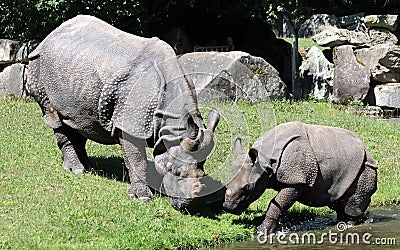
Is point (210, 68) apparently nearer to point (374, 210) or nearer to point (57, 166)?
point (57, 166)

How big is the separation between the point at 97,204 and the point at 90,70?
7.47 ft

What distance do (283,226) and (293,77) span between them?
13.6m

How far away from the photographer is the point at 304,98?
75.9ft

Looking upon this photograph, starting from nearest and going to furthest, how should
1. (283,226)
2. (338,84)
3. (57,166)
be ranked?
(283,226), (57,166), (338,84)

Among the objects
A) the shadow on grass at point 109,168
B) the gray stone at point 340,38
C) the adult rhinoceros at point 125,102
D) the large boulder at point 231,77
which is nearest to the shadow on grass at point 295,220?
the adult rhinoceros at point 125,102

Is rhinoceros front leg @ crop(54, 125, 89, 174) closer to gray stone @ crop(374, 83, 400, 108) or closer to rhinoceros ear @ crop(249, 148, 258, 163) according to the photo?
rhinoceros ear @ crop(249, 148, 258, 163)

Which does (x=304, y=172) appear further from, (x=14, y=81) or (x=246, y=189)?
(x=14, y=81)

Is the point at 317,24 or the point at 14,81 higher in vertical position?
→ the point at 317,24

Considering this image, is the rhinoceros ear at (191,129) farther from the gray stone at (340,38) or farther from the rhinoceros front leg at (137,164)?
the gray stone at (340,38)

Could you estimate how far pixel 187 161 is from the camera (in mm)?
10312

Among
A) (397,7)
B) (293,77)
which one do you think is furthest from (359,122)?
(397,7)

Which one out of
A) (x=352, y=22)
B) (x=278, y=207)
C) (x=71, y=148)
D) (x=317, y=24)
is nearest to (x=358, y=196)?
(x=278, y=207)

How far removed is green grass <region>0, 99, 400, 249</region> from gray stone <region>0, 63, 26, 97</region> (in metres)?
4.15

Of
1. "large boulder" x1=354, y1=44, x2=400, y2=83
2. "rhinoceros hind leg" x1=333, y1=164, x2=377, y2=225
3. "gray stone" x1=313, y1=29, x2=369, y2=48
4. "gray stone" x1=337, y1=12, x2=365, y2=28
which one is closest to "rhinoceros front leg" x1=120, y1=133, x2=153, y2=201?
"rhinoceros hind leg" x1=333, y1=164, x2=377, y2=225
